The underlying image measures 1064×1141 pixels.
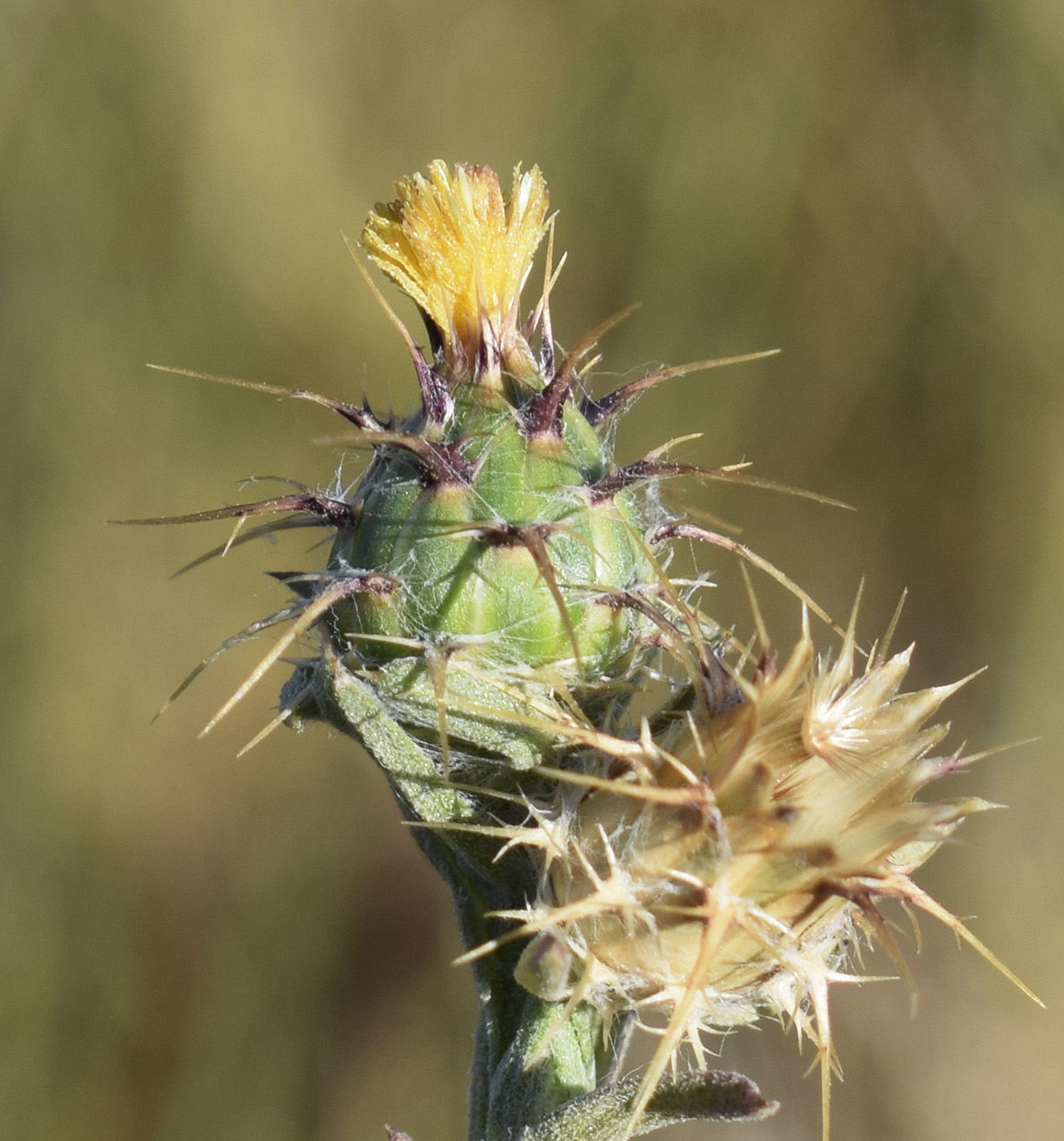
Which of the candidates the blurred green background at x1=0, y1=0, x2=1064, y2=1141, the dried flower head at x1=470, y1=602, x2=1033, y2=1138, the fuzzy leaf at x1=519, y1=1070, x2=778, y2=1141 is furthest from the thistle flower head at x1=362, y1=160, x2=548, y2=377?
the blurred green background at x1=0, y1=0, x2=1064, y2=1141

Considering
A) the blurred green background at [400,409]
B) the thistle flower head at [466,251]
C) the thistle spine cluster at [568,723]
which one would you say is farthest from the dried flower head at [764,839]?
the blurred green background at [400,409]

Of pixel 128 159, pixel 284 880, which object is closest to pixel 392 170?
pixel 128 159

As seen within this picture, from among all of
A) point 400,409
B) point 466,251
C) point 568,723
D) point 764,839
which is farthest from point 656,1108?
point 400,409

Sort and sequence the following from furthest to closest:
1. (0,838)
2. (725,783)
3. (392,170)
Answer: (392,170)
(0,838)
(725,783)

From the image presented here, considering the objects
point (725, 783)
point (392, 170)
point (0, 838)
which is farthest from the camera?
point (392, 170)

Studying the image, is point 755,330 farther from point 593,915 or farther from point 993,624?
point 593,915

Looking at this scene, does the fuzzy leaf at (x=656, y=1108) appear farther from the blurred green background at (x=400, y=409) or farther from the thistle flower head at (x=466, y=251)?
the blurred green background at (x=400, y=409)

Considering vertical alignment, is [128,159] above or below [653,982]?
above
